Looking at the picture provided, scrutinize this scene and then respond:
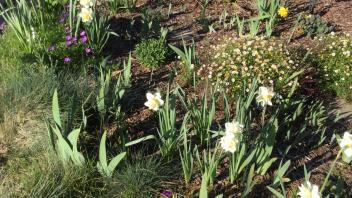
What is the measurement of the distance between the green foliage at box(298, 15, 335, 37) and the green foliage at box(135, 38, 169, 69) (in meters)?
1.78

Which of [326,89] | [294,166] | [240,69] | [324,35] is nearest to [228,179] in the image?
[294,166]

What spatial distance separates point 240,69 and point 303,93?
0.67 m

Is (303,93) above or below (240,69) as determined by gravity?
below

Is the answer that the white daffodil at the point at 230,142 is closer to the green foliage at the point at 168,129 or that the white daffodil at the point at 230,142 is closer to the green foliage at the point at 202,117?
the green foliage at the point at 168,129

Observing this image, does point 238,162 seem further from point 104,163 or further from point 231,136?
point 104,163

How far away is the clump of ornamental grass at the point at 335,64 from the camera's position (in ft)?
14.6

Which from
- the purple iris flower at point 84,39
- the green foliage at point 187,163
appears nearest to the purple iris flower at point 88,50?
the purple iris flower at point 84,39

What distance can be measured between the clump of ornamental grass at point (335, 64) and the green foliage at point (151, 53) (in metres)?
1.65

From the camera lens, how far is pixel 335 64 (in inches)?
182

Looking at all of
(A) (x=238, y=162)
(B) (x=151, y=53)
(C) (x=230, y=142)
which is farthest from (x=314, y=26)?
(C) (x=230, y=142)

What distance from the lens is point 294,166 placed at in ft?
11.8

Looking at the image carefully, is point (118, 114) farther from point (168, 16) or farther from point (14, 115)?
point (168, 16)

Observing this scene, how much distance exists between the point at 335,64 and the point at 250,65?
99 centimetres

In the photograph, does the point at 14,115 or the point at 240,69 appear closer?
the point at 14,115
